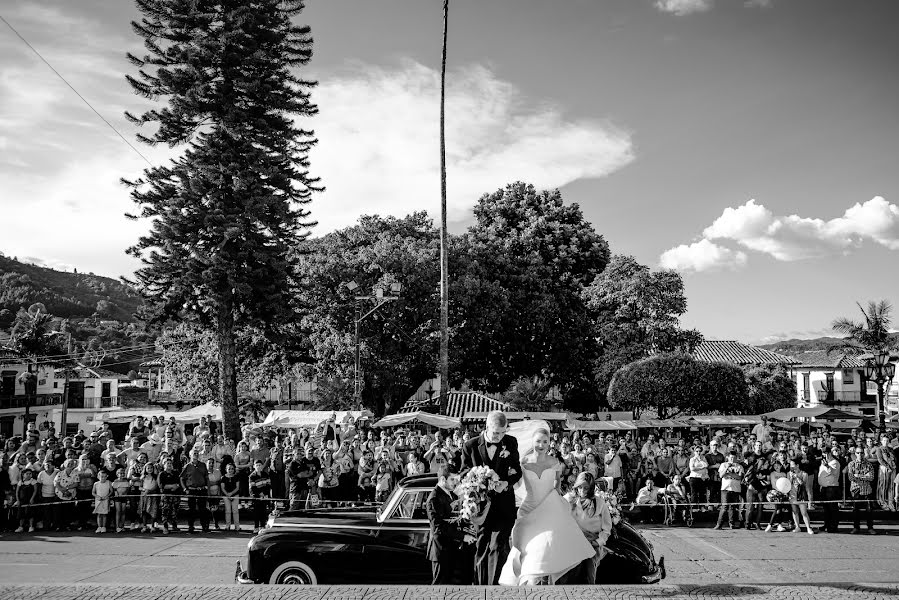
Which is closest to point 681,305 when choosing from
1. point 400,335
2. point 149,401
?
point 400,335

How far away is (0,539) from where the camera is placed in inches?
555

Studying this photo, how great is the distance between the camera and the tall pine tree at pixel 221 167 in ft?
88.7

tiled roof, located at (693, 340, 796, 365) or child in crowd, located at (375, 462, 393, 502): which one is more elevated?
tiled roof, located at (693, 340, 796, 365)

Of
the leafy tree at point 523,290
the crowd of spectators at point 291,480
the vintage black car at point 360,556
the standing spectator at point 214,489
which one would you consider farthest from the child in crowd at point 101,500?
the leafy tree at point 523,290

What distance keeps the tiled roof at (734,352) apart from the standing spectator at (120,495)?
58268 mm

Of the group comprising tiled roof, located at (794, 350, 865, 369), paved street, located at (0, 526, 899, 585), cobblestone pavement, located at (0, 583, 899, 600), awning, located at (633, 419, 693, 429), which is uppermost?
tiled roof, located at (794, 350, 865, 369)

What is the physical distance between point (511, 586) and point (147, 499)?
11.0 meters

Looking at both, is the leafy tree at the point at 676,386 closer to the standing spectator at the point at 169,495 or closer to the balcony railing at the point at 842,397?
the standing spectator at the point at 169,495

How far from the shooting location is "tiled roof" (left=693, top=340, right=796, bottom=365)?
2672 inches

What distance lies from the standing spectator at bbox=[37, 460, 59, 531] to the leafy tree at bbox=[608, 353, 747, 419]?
26140 mm

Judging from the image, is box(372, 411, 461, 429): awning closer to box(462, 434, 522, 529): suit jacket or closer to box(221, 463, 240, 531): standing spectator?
box(221, 463, 240, 531): standing spectator

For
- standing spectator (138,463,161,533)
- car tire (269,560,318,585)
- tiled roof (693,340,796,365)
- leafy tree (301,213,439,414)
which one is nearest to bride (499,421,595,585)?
car tire (269,560,318,585)

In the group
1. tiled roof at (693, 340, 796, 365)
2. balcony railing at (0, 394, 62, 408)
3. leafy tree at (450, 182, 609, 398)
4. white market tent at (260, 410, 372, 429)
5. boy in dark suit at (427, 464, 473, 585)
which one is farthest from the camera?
balcony railing at (0, 394, 62, 408)

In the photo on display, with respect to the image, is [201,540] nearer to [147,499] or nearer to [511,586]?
[147,499]
